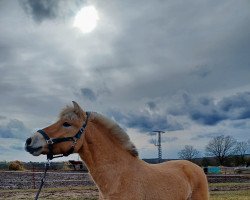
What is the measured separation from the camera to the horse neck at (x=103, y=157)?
4.96 meters

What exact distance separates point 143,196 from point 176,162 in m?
1.80

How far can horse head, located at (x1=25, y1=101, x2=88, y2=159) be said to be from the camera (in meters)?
4.88

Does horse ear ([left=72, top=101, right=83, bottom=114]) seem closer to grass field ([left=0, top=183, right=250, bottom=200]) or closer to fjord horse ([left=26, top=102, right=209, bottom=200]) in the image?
fjord horse ([left=26, top=102, right=209, bottom=200])

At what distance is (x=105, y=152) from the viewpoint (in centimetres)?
508

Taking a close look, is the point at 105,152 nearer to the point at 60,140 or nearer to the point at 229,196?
the point at 60,140

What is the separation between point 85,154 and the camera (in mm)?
5070

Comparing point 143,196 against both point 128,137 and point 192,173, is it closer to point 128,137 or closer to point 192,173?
point 128,137

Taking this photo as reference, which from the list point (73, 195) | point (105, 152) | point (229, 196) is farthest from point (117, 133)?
point (73, 195)

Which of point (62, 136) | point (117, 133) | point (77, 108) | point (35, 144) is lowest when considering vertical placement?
point (35, 144)

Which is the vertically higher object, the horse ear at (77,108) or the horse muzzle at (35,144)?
the horse ear at (77,108)

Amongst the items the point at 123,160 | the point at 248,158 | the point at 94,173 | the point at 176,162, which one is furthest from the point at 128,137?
the point at 248,158

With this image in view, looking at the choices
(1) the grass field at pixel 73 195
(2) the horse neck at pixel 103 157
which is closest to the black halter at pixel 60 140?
(2) the horse neck at pixel 103 157

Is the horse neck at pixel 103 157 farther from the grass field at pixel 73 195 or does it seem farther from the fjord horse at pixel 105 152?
the grass field at pixel 73 195

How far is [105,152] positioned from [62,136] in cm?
59
